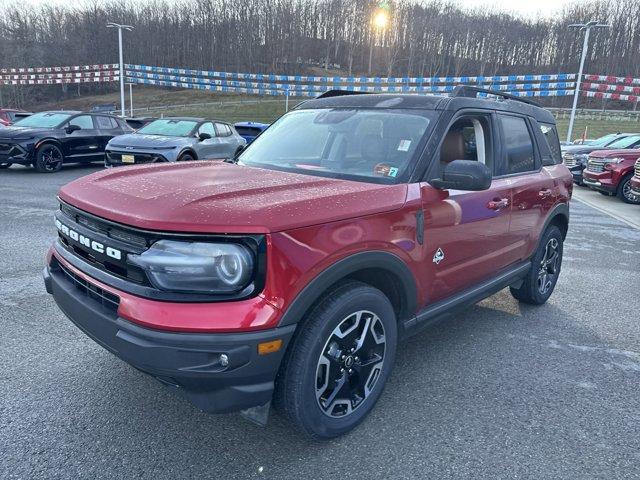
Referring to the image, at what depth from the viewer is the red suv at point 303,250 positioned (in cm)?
205

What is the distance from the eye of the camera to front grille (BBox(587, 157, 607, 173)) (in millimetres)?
12990

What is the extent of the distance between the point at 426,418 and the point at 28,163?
40.3 ft

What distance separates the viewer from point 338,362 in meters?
2.53

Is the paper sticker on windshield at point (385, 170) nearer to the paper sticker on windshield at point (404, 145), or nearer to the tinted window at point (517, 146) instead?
the paper sticker on windshield at point (404, 145)

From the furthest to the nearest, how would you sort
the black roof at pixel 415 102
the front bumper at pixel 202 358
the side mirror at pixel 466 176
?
the black roof at pixel 415 102 → the side mirror at pixel 466 176 → the front bumper at pixel 202 358

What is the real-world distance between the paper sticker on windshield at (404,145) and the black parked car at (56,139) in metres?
11.5

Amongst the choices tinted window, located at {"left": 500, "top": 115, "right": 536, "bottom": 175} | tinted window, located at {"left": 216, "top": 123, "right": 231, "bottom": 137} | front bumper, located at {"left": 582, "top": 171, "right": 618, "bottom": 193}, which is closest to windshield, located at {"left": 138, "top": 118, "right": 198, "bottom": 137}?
tinted window, located at {"left": 216, "top": 123, "right": 231, "bottom": 137}

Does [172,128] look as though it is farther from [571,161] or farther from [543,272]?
[571,161]

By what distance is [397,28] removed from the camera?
72.8 m

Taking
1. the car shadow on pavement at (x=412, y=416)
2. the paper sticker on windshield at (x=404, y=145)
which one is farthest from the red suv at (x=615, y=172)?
the paper sticker on windshield at (x=404, y=145)

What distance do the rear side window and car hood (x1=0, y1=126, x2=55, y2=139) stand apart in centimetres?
1171

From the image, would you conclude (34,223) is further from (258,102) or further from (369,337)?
(258,102)

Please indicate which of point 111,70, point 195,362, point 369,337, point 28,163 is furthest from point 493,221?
point 111,70

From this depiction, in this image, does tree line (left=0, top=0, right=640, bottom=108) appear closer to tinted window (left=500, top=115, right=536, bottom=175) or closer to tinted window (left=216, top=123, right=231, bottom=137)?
tinted window (left=216, top=123, right=231, bottom=137)
